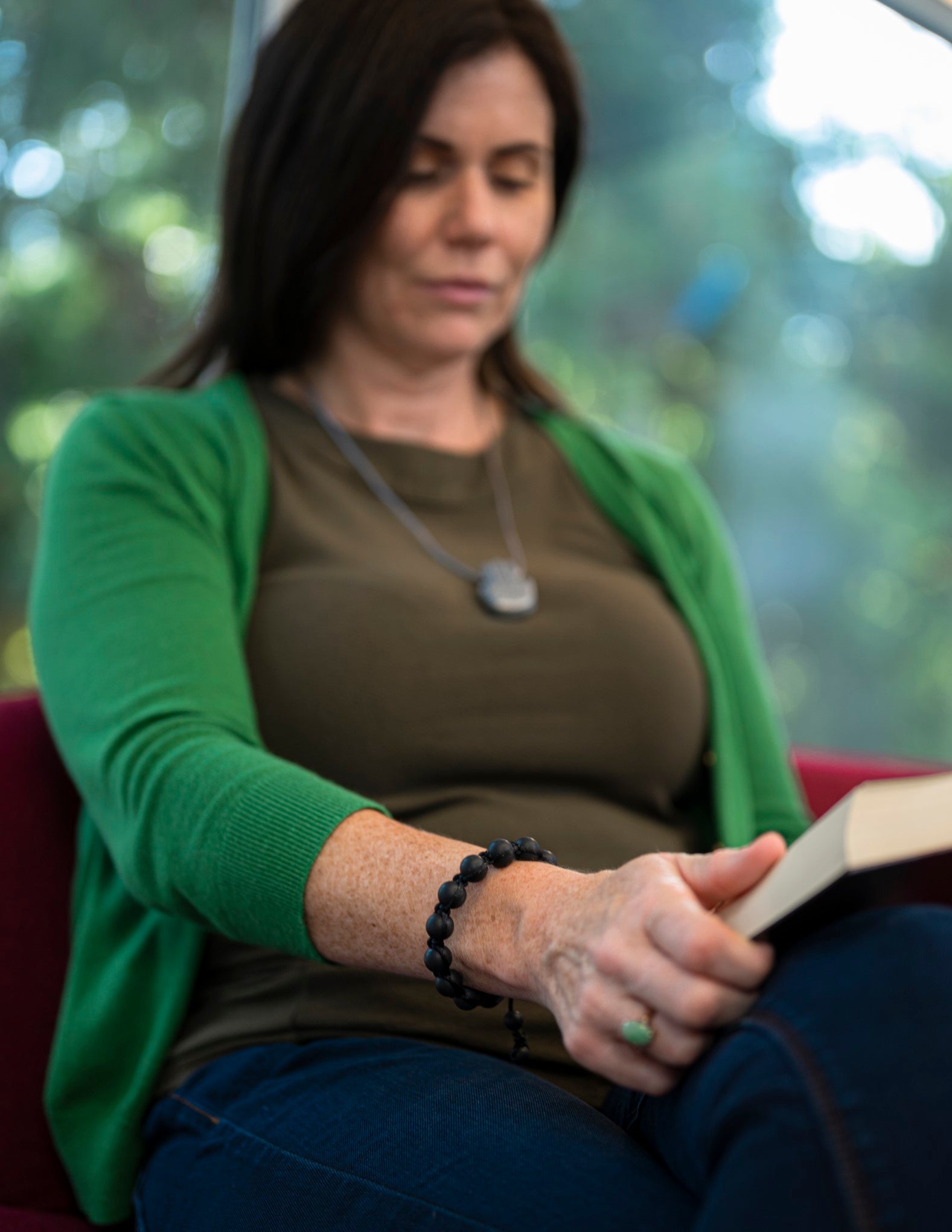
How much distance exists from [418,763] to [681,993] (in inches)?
17.7

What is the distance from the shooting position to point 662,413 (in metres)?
2.40

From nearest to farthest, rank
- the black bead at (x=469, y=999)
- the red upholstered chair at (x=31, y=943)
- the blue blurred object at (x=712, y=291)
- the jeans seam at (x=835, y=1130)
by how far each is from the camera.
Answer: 1. the jeans seam at (x=835, y=1130)
2. the black bead at (x=469, y=999)
3. the red upholstered chair at (x=31, y=943)
4. the blue blurred object at (x=712, y=291)

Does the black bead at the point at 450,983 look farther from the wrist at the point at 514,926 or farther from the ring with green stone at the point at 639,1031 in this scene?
the ring with green stone at the point at 639,1031

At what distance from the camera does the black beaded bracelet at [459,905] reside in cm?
74

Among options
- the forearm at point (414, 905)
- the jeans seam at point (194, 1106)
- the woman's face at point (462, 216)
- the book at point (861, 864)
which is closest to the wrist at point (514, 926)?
the forearm at point (414, 905)

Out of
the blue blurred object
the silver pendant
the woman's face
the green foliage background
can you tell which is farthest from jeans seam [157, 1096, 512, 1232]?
the blue blurred object

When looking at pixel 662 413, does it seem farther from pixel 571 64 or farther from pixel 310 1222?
pixel 310 1222

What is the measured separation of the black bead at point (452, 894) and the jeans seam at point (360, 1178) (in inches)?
6.3

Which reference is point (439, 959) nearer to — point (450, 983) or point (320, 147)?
point (450, 983)

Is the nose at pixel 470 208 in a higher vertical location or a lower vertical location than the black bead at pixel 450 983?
higher

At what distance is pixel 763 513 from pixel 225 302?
1.38 metres

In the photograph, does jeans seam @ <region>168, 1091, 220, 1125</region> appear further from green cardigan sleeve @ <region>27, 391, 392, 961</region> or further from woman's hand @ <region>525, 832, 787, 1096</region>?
woman's hand @ <region>525, 832, 787, 1096</region>

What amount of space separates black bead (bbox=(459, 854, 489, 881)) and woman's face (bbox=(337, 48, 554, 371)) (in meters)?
0.68

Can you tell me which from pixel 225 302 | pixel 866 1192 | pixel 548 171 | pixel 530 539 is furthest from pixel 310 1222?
pixel 548 171
